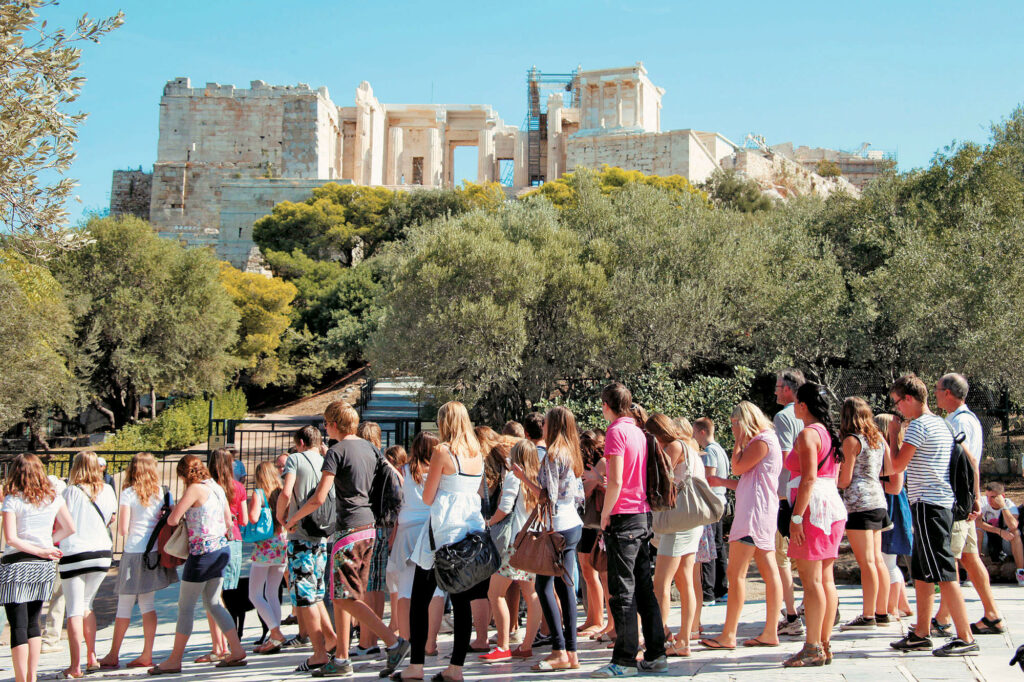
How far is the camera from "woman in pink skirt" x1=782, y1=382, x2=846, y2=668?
4773mm

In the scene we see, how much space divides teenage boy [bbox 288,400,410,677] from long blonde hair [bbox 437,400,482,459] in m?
0.68

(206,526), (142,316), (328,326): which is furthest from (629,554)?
(328,326)

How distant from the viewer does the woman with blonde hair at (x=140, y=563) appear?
19.1 ft

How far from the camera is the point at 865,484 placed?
541 cm

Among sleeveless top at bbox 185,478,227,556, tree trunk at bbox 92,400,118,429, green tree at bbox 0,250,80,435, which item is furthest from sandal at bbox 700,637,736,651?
tree trunk at bbox 92,400,118,429

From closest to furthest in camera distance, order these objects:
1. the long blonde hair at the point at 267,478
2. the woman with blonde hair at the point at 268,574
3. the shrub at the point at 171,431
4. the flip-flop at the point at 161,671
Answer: the flip-flop at the point at 161,671 → the woman with blonde hair at the point at 268,574 → the long blonde hair at the point at 267,478 → the shrub at the point at 171,431

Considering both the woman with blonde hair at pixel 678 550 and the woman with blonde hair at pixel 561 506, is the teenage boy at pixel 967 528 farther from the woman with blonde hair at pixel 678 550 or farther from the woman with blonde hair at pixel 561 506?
the woman with blonde hair at pixel 561 506

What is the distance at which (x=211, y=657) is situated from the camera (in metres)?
6.05

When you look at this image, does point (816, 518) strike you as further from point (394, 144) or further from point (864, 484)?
point (394, 144)

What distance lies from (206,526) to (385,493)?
1.24 metres

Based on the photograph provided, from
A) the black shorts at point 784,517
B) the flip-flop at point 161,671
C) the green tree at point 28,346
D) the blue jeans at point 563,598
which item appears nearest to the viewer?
the blue jeans at point 563,598

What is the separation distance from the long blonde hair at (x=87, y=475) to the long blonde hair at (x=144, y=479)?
0.21 meters

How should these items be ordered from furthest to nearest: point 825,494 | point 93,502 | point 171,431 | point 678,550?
point 171,431, point 93,502, point 678,550, point 825,494

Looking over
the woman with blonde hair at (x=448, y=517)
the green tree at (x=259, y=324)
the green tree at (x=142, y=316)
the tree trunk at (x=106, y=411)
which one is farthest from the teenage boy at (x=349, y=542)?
the green tree at (x=259, y=324)
